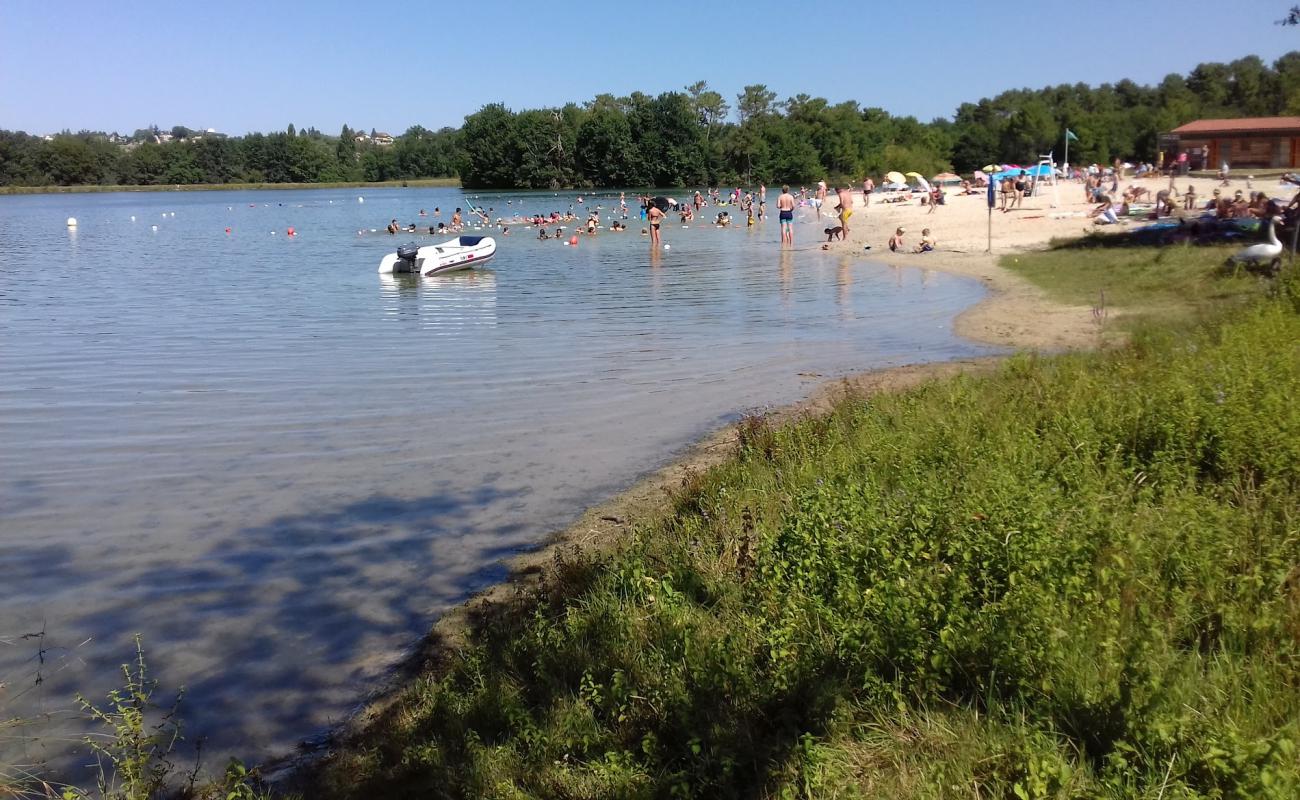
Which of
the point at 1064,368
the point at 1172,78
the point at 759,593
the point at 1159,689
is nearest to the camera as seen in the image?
the point at 1159,689

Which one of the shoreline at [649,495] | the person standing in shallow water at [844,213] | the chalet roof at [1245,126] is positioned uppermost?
the chalet roof at [1245,126]

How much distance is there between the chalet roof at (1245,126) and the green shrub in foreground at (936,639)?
56345 mm

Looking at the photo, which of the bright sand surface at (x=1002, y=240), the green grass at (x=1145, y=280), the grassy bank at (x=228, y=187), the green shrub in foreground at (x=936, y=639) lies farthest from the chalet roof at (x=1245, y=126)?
the grassy bank at (x=228, y=187)

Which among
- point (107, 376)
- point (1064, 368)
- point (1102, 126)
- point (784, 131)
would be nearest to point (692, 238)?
point (107, 376)

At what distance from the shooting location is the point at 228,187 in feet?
479

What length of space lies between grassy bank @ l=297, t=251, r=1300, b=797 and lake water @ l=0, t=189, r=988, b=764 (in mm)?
1229

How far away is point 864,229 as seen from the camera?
39438 millimetres

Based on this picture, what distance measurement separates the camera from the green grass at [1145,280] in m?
13.1

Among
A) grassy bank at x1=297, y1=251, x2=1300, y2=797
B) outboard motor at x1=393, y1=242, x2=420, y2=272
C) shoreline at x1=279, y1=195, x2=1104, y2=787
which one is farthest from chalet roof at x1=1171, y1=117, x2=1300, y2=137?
grassy bank at x1=297, y1=251, x2=1300, y2=797

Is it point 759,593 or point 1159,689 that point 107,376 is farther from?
point 1159,689

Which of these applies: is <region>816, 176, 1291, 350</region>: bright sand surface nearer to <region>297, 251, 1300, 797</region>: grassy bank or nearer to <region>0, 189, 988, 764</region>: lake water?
<region>0, 189, 988, 764</region>: lake water

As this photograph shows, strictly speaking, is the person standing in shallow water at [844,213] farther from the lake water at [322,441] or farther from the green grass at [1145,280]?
the green grass at [1145,280]

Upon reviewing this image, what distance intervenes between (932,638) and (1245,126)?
61812 millimetres

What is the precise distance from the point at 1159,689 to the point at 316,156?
163 metres
